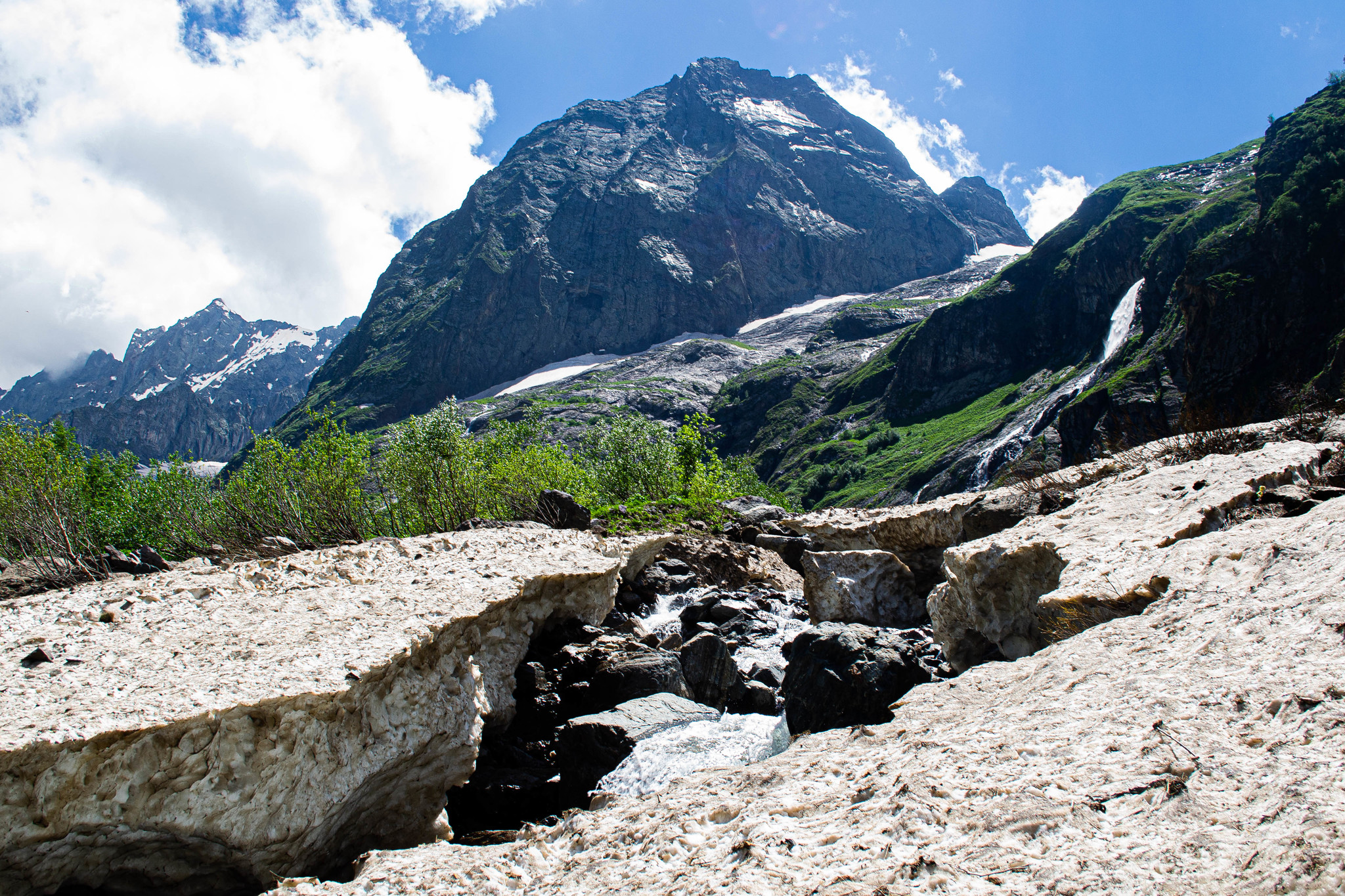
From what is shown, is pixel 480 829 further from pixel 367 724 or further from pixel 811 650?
pixel 811 650

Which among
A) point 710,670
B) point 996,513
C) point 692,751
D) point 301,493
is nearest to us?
point 692,751

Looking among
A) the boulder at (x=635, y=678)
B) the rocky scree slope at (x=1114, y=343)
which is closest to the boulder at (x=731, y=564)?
the rocky scree slope at (x=1114, y=343)

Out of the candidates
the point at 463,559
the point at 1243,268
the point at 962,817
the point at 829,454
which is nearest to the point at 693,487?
the point at 463,559

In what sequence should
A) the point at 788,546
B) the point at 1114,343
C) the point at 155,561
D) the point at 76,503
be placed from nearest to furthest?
the point at 155,561
the point at 76,503
the point at 788,546
the point at 1114,343

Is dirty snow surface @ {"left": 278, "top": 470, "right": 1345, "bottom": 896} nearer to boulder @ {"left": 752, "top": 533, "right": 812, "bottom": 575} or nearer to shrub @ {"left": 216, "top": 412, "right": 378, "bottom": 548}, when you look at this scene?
boulder @ {"left": 752, "top": 533, "right": 812, "bottom": 575}

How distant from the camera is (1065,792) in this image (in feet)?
14.7

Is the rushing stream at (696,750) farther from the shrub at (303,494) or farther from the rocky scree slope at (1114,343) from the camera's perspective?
the shrub at (303,494)

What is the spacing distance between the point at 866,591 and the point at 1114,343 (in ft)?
424

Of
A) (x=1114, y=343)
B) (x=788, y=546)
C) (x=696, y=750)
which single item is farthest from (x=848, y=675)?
(x=1114, y=343)

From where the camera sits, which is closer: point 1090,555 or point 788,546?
point 1090,555

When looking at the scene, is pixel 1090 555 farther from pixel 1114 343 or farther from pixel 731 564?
pixel 1114 343

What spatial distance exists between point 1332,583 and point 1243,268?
9337 cm

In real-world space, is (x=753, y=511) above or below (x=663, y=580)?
above

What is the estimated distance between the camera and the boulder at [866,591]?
17.2 metres
